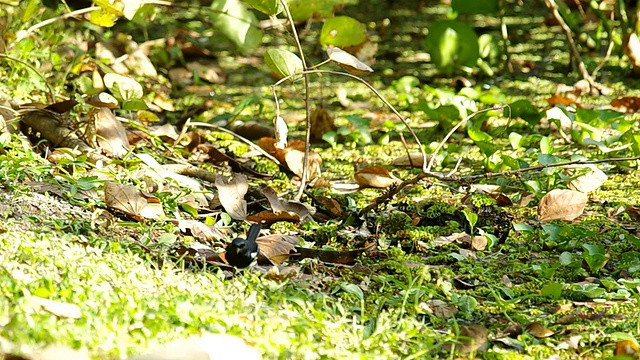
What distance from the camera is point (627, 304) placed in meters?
1.64

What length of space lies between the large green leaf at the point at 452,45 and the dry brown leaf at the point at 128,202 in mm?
1828

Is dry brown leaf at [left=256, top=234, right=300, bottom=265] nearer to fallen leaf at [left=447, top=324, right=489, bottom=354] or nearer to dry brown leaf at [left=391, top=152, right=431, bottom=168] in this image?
fallen leaf at [left=447, top=324, right=489, bottom=354]

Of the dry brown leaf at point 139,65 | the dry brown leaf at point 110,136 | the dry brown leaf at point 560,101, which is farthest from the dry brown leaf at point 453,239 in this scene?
the dry brown leaf at point 139,65

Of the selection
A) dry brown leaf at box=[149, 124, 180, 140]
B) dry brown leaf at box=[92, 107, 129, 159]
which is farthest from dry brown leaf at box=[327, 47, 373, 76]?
dry brown leaf at box=[149, 124, 180, 140]

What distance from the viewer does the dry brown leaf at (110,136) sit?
2.28m

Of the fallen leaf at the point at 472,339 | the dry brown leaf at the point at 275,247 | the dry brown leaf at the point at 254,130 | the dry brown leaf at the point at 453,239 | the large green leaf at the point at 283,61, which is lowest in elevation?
the dry brown leaf at the point at 254,130

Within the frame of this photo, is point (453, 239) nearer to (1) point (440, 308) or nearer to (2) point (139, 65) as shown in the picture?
(1) point (440, 308)

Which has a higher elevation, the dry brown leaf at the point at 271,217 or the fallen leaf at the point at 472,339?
the fallen leaf at the point at 472,339

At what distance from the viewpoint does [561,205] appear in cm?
209

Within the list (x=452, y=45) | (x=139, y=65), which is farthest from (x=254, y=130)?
(x=452, y=45)

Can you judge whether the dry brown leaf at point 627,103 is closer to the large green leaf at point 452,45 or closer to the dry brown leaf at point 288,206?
the large green leaf at point 452,45

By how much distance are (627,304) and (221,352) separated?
85 centimetres

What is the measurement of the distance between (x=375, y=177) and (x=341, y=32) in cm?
46

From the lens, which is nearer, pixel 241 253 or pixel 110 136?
pixel 241 253
